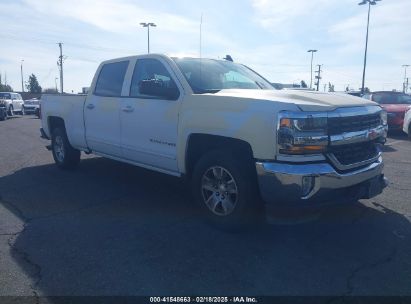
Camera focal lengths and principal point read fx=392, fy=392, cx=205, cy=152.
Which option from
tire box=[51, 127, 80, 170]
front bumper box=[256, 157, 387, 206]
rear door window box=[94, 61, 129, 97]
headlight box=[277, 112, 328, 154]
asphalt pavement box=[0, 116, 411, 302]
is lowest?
asphalt pavement box=[0, 116, 411, 302]

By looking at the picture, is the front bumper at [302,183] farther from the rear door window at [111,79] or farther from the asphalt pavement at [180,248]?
the rear door window at [111,79]

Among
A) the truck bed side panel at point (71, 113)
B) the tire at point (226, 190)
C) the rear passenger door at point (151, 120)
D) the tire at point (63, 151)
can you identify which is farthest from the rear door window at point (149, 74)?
the tire at point (63, 151)

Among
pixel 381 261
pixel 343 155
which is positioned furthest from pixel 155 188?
pixel 381 261

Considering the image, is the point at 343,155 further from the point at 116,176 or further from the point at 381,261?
the point at 116,176

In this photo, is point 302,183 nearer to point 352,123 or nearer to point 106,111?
point 352,123

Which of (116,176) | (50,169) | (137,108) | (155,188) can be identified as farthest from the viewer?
(50,169)

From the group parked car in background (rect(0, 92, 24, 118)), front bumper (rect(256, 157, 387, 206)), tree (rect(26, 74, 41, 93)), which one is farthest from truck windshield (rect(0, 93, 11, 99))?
tree (rect(26, 74, 41, 93))

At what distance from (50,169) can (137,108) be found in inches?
137

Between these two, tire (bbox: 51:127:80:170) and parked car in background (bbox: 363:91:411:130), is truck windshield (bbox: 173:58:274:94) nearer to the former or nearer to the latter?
tire (bbox: 51:127:80:170)

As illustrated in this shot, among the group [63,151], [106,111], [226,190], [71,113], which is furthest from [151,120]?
[63,151]

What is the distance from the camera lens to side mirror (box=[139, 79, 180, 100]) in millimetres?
4789

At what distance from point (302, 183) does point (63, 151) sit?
543 centimetres

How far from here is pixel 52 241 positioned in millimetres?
4195

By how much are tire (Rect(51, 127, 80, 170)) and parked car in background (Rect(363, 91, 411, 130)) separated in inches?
428
